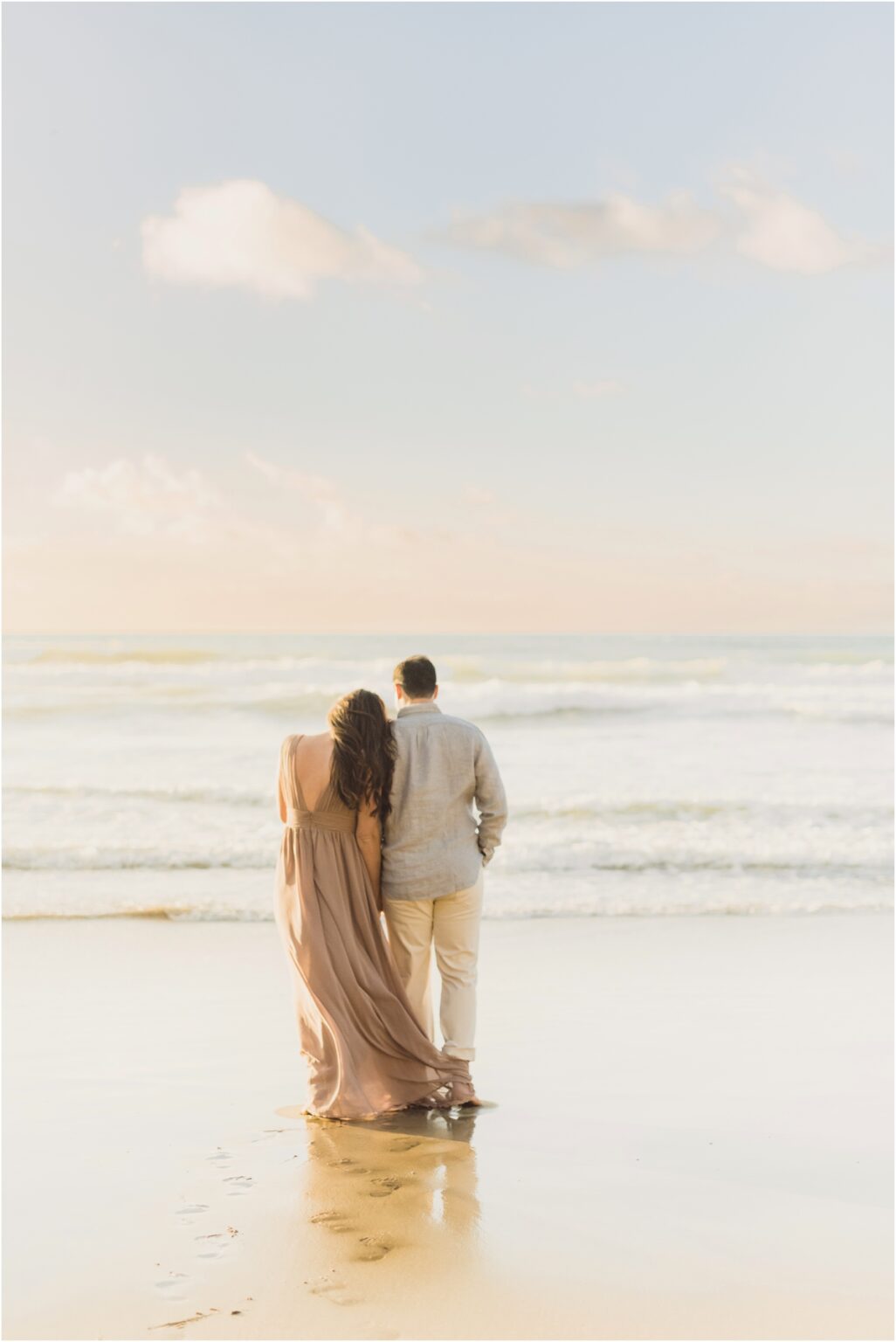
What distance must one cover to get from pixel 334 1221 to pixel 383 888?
141 centimetres

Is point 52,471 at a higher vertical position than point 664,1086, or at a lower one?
higher

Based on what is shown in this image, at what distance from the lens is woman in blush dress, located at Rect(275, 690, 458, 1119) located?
4.34m

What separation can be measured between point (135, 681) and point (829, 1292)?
80.3ft

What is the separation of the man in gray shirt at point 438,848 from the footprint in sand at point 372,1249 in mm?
1213

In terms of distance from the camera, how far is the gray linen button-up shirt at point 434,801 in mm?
4461

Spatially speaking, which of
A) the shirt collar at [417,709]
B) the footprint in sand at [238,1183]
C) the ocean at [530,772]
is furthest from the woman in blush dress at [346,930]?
the ocean at [530,772]

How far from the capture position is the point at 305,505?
28250mm

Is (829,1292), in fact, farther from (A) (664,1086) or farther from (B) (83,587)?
(B) (83,587)

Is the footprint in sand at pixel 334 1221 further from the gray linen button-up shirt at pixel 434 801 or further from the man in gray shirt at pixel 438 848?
the gray linen button-up shirt at pixel 434 801

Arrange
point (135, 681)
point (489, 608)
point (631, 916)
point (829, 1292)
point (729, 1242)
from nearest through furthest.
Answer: point (829, 1292) < point (729, 1242) < point (631, 916) < point (135, 681) < point (489, 608)

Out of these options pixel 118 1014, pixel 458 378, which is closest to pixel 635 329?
pixel 458 378

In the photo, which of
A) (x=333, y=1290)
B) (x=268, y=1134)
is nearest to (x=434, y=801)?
(x=268, y=1134)

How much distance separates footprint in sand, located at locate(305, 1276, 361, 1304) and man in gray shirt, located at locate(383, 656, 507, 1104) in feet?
4.85

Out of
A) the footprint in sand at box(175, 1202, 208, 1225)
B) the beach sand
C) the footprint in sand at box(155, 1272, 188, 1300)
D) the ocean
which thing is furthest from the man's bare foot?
the ocean
